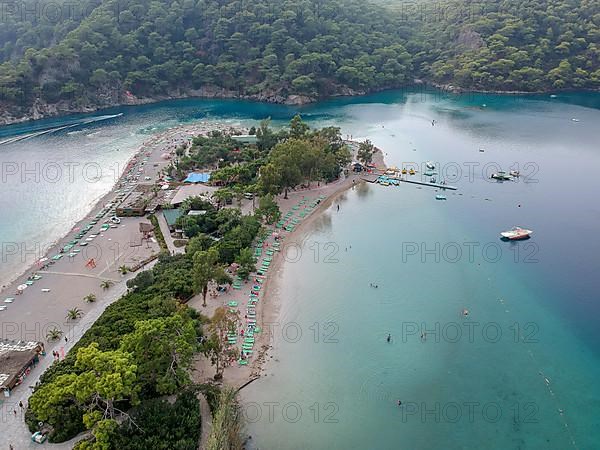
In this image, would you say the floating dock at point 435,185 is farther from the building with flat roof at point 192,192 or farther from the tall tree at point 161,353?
the tall tree at point 161,353

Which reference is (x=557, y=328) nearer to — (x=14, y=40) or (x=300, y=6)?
(x=300, y=6)

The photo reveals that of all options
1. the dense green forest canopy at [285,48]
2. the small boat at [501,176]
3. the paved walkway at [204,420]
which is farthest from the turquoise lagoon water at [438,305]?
the dense green forest canopy at [285,48]

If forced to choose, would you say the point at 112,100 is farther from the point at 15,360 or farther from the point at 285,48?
the point at 15,360

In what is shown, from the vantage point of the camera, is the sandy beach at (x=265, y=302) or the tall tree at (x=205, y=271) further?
the tall tree at (x=205, y=271)

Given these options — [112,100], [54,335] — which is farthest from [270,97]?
[54,335]

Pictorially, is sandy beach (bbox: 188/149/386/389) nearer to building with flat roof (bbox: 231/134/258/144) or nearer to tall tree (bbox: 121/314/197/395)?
tall tree (bbox: 121/314/197/395)

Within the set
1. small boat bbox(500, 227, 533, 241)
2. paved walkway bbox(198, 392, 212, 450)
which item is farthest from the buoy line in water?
paved walkway bbox(198, 392, 212, 450)
